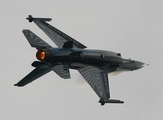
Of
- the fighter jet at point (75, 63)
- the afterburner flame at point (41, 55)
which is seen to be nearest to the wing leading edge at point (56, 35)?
the fighter jet at point (75, 63)

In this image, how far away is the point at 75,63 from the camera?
86.8 m

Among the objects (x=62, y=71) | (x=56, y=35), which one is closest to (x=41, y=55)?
(x=62, y=71)

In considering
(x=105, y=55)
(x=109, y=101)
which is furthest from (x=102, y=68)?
(x=109, y=101)

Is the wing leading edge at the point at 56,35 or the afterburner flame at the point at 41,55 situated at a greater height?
the wing leading edge at the point at 56,35

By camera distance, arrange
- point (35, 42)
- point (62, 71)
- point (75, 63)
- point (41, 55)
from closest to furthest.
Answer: point (62, 71) < point (41, 55) < point (35, 42) < point (75, 63)

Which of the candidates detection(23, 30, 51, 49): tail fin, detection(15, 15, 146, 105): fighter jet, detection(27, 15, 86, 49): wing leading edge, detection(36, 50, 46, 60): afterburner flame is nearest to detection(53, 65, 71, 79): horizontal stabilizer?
detection(15, 15, 146, 105): fighter jet

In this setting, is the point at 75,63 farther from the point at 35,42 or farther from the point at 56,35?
the point at 56,35

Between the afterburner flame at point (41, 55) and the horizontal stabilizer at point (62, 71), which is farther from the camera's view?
the afterburner flame at point (41, 55)

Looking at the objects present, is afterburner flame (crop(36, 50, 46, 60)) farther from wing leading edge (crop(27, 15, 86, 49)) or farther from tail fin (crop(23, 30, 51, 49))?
wing leading edge (crop(27, 15, 86, 49))

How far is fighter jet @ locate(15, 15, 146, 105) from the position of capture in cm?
8388

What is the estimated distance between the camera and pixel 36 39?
84938 mm

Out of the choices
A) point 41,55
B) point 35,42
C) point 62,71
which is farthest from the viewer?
point 35,42

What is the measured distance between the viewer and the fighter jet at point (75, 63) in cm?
8388

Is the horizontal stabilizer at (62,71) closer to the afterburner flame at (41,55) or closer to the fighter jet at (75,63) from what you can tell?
the fighter jet at (75,63)
